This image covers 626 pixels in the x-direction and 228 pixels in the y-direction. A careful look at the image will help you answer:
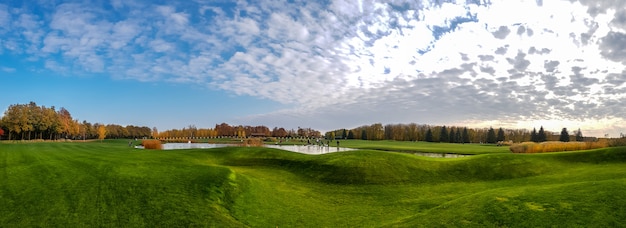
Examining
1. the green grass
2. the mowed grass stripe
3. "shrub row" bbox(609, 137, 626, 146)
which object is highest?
"shrub row" bbox(609, 137, 626, 146)

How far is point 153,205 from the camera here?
15.3m

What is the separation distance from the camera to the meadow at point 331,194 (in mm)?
13375

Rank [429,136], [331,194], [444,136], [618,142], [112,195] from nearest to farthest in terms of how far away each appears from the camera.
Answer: [112,195], [331,194], [618,142], [444,136], [429,136]

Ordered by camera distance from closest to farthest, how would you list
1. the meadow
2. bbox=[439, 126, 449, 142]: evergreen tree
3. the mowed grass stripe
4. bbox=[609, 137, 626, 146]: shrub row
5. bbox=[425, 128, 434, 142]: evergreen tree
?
the meadow, the mowed grass stripe, bbox=[609, 137, 626, 146]: shrub row, bbox=[439, 126, 449, 142]: evergreen tree, bbox=[425, 128, 434, 142]: evergreen tree

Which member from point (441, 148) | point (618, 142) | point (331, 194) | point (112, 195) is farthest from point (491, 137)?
point (112, 195)

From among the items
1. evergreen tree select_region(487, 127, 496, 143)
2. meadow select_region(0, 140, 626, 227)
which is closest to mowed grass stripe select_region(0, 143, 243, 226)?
meadow select_region(0, 140, 626, 227)

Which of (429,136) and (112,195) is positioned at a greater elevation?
(429,136)

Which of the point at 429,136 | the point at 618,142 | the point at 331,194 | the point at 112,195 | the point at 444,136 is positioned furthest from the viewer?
the point at 429,136

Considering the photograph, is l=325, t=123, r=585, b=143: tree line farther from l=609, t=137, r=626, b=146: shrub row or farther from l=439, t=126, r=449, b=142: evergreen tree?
l=609, t=137, r=626, b=146: shrub row

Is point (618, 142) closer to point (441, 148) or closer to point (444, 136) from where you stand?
point (441, 148)

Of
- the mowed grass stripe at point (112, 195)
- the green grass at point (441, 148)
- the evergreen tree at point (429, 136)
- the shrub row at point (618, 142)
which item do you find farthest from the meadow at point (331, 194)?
the evergreen tree at point (429, 136)

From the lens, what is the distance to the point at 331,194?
72.8ft

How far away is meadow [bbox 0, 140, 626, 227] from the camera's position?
527 inches

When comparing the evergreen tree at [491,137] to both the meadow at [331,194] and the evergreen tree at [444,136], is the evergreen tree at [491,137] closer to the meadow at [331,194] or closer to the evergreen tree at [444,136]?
the evergreen tree at [444,136]
